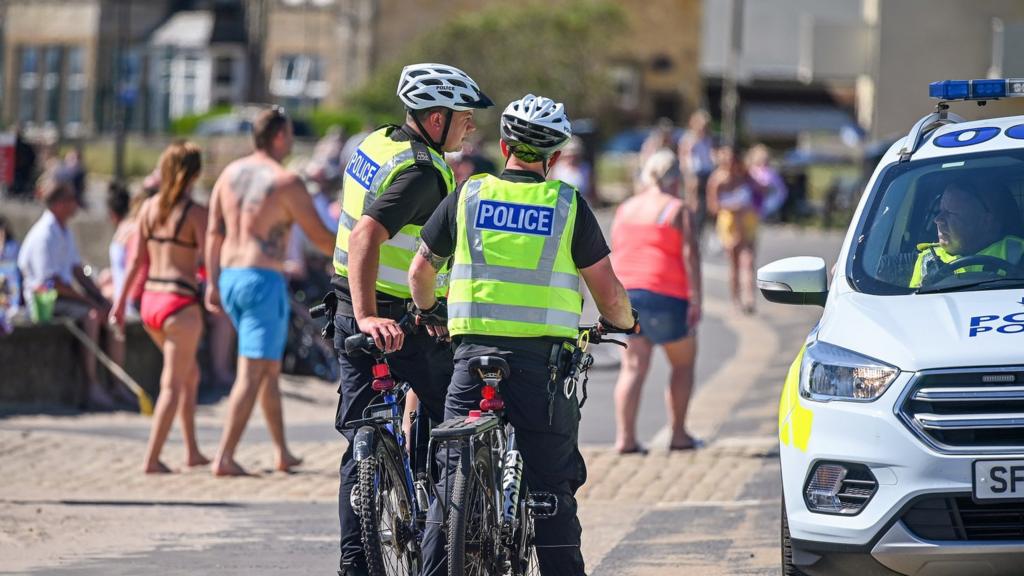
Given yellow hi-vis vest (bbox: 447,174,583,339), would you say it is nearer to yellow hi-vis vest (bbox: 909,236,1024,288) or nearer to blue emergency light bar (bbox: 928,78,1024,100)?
yellow hi-vis vest (bbox: 909,236,1024,288)

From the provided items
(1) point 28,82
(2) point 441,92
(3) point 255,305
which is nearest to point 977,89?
(2) point 441,92

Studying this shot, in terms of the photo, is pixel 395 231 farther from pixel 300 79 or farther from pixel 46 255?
pixel 300 79

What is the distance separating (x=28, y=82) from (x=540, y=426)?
225 feet

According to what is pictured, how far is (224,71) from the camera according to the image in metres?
68.2

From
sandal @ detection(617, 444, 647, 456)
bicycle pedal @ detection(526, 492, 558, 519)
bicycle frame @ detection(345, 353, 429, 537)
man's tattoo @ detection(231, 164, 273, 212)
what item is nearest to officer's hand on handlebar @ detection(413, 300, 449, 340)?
bicycle frame @ detection(345, 353, 429, 537)

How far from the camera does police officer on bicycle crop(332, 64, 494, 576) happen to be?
22.4ft

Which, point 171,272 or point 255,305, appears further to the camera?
point 171,272

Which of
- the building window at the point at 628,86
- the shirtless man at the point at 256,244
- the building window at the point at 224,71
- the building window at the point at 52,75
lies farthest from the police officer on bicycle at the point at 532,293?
the building window at the point at 52,75

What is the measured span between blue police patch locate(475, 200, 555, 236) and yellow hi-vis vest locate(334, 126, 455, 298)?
0.72 metres

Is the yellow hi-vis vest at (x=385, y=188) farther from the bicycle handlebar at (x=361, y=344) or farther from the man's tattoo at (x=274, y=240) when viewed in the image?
the man's tattoo at (x=274, y=240)

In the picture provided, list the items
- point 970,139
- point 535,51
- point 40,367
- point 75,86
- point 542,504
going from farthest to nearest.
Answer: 1. point 75,86
2. point 535,51
3. point 40,367
4. point 970,139
5. point 542,504

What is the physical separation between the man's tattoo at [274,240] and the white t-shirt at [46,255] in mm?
4130

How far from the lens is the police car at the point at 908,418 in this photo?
5.88 m

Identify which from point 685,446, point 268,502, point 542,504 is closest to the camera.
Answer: point 542,504
